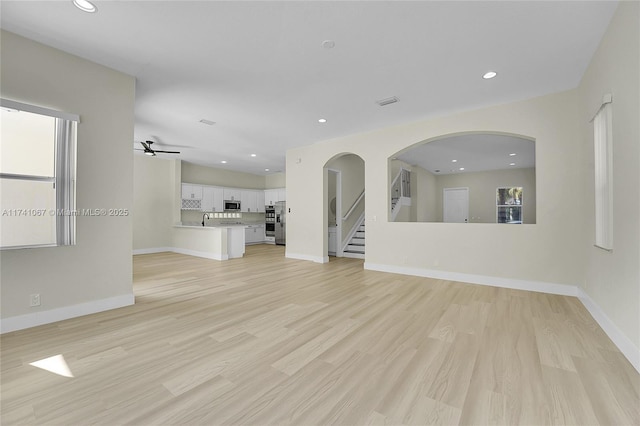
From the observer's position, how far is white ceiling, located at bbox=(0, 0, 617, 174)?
238 cm

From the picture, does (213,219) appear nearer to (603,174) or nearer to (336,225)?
(336,225)

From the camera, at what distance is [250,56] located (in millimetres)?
3072

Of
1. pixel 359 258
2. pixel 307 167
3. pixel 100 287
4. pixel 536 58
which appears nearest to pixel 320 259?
pixel 359 258

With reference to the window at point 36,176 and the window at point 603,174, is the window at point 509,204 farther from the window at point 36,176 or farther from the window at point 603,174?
the window at point 36,176

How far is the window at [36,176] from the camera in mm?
2682

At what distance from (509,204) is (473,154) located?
3840 millimetres

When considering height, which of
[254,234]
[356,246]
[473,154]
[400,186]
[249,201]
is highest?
[473,154]

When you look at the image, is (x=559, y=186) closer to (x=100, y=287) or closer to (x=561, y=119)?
(x=561, y=119)

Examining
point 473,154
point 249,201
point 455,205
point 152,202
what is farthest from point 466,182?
point 152,202

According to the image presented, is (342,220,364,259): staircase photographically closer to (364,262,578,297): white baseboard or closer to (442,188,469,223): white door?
(364,262,578,297): white baseboard

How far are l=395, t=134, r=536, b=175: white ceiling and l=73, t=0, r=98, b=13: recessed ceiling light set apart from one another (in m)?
5.15

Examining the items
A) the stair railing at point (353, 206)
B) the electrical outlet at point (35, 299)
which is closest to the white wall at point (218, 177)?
the stair railing at point (353, 206)

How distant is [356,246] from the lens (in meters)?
7.90

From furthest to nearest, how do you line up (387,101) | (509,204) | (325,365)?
1. (509,204)
2. (387,101)
3. (325,365)
